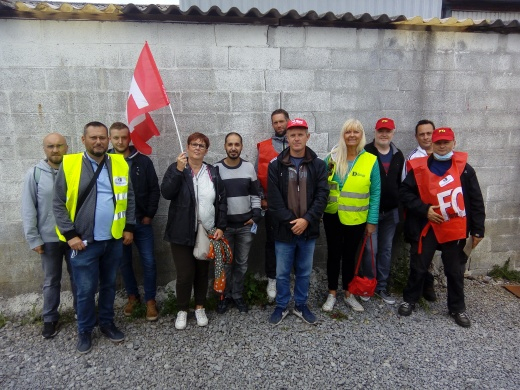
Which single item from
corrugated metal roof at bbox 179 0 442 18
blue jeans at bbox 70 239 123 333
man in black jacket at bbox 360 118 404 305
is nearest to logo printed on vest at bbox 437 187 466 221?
man in black jacket at bbox 360 118 404 305

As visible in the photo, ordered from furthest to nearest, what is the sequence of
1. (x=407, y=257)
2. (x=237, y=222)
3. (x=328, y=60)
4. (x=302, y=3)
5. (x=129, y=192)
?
(x=302, y=3) < (x=407, y=257) < (x=328, y=60) < (x=237, y=222) < (x=129, y=192)

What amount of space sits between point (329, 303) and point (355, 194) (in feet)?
3.90

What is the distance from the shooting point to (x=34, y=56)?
359 centimetres

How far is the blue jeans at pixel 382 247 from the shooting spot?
12.5 feet

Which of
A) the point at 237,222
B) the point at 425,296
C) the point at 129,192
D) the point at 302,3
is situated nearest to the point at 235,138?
the point at 237,222

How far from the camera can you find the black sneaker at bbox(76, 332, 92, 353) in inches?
122

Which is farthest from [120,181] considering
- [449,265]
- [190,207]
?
[449,265]

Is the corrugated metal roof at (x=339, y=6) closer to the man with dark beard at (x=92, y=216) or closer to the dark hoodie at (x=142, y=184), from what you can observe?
the dark hoodie at (x=142, y=184)

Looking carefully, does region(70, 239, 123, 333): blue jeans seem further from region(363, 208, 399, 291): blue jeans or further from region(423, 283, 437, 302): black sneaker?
region(423, 283, 437, 302): black sneaker

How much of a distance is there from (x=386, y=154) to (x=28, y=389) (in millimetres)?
3771

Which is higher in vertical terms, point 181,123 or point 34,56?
point 34,56

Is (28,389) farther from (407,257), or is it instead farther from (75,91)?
(407,257)

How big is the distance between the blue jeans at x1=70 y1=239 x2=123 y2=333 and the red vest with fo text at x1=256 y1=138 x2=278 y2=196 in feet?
5.09

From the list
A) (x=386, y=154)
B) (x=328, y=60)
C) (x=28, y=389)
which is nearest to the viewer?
(x=28, y=389)
